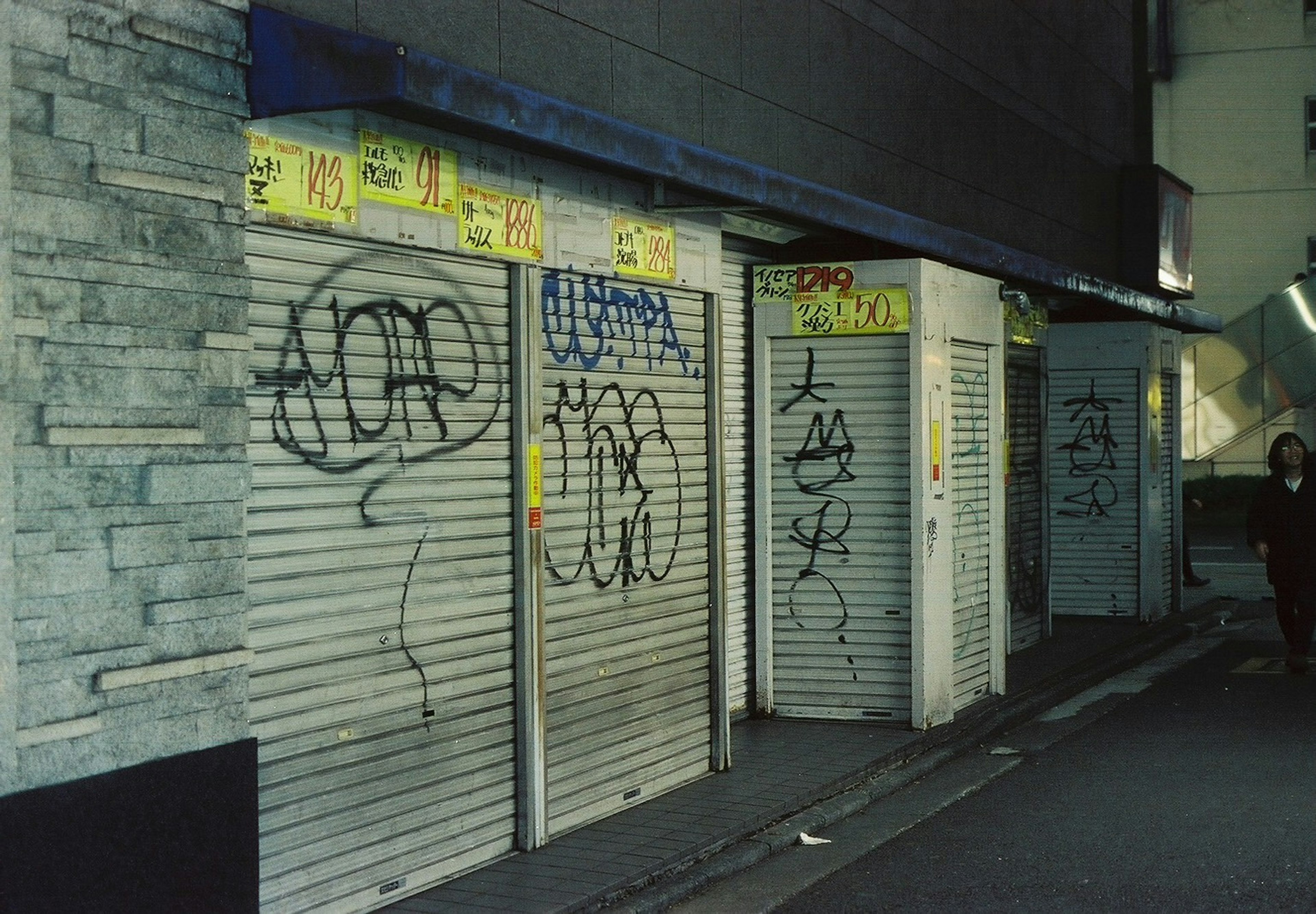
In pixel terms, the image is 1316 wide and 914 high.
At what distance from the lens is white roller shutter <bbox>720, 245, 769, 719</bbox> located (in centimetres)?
1014

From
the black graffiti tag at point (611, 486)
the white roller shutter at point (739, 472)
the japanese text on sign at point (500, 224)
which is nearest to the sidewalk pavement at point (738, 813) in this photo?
the white roller shutter at point (739, 472)

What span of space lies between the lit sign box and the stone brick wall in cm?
1418

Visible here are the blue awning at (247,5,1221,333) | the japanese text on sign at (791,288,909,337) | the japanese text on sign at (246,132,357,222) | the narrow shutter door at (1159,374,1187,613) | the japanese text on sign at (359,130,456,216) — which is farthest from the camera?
the narrow shutter door at (1159,374,1187,613)

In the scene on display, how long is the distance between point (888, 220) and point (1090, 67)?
854cm

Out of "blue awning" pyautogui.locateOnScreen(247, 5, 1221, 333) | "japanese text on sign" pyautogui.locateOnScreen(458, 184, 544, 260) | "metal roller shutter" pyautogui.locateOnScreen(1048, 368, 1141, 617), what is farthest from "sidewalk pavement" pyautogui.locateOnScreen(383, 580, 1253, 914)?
"metal roller shutter" pyautogui.locateOnScreen(1048, 368, 1141, 617)

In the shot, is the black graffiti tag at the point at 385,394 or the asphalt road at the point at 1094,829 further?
the asphalt road at the point at 1094,829

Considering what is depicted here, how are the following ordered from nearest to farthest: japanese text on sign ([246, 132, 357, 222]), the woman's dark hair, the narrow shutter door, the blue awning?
the blue awning, japanese text on sign ([246, 132, 357, 222]), the woman's dark hair, the narrow shutter door

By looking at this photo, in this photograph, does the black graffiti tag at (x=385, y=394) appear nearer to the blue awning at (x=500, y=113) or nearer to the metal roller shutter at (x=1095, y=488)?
the blue awning at (x=500, y=113)

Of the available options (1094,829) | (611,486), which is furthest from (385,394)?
(1094,829)

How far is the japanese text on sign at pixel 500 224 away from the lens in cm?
660

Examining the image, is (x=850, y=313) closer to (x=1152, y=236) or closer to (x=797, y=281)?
(x=797, y=281)

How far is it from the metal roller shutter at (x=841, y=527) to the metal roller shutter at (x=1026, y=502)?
355 cm

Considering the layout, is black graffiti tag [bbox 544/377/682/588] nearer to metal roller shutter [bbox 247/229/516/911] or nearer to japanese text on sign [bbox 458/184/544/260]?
metal roller shutter [bbox 247/229/516/911]

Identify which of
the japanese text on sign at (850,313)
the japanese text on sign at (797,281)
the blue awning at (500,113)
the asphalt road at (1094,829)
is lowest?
the asphalt road at (1094,829)
